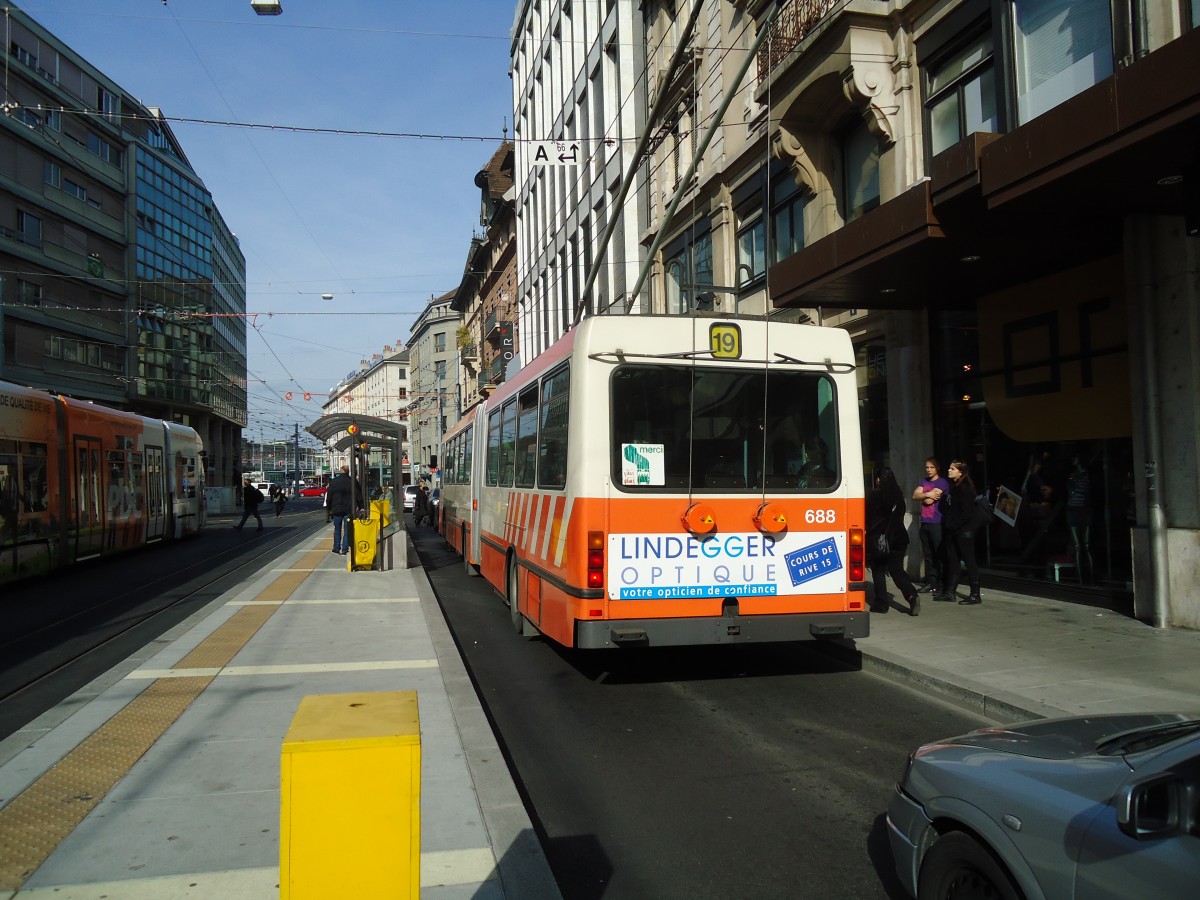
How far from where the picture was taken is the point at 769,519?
7176 millimetres

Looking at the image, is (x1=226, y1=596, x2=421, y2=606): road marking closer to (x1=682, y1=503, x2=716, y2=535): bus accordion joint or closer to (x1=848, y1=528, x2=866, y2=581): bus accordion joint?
(x1=682, y1=503, x2=716, y2=535): bus accordion joint

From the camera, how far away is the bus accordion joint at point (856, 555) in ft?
24.2

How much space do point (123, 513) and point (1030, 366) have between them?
18050 millimetres

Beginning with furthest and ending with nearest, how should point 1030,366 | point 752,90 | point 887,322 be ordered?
point 752,90 → point 887,322 → point 1030,366

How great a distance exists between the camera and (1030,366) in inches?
450

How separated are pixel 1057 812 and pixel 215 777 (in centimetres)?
422

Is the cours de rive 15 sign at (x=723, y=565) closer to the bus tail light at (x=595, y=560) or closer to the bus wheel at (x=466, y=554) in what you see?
the bus tail light at (x=595, y=560)

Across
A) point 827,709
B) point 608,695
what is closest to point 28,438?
point 608,695

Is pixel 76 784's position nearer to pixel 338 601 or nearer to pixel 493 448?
pixel 338 601

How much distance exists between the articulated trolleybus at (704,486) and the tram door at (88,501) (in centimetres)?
1291

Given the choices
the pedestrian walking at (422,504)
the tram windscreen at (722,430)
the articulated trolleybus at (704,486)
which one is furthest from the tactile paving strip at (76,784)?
the pedestrian walking at (422,504)

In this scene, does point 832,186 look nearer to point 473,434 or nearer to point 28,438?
point 473,434

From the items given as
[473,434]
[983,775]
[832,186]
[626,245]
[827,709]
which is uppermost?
[626,245]

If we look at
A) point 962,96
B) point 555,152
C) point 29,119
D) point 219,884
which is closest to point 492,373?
point 29,119
